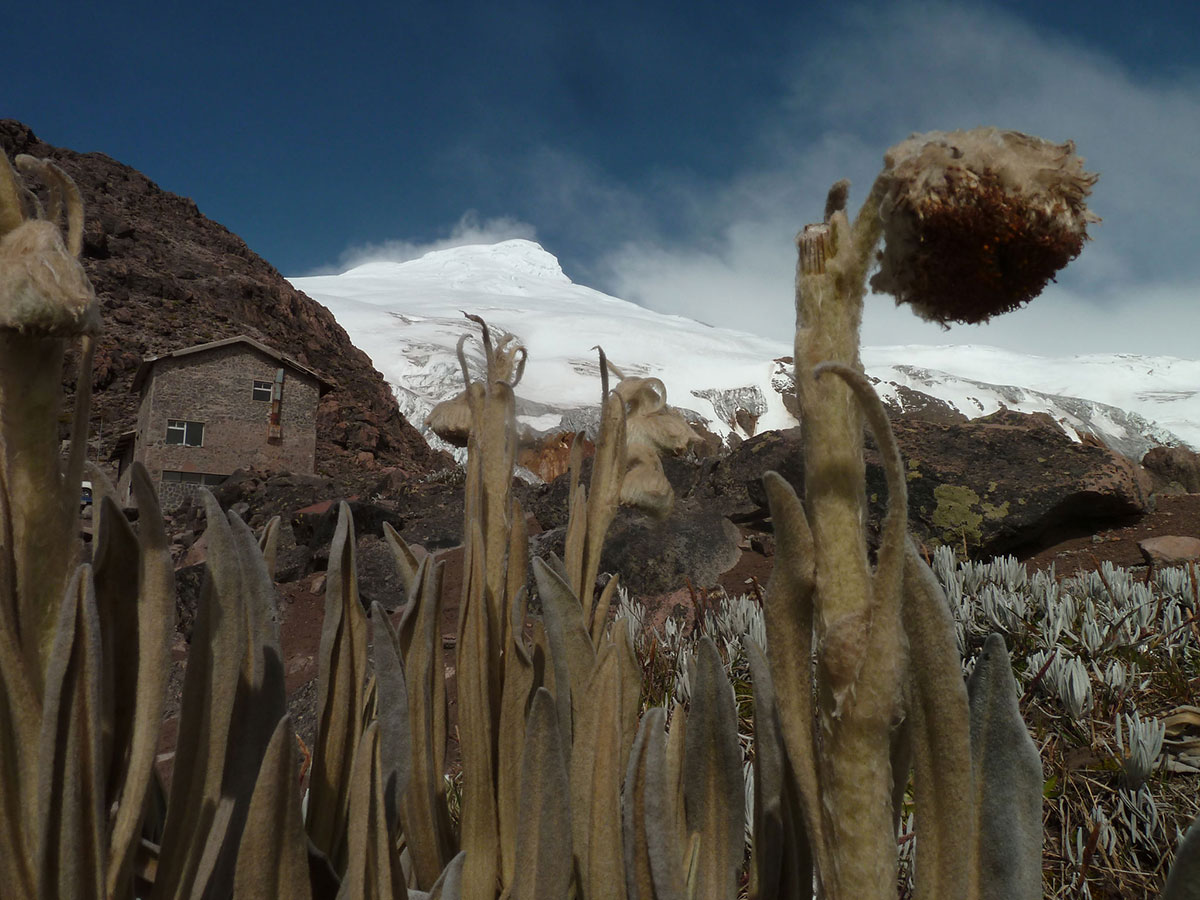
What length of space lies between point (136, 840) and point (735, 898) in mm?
621

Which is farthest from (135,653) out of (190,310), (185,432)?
(190,310)

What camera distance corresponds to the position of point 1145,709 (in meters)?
2.29

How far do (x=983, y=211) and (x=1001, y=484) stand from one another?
4.81 metres

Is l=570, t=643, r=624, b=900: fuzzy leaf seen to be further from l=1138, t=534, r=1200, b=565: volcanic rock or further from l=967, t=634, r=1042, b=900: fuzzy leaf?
l=1138, t=534, r=1200, b=565: volcanic rock

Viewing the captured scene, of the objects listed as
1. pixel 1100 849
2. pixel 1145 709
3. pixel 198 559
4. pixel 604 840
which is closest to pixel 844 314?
pixel 604 840

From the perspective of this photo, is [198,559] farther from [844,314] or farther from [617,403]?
[844,314]

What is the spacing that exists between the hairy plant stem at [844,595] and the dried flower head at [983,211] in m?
0.03

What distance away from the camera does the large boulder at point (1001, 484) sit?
4.59 m

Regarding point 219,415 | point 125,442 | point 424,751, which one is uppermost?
point 219,415

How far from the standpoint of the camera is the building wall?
1700 centimetres

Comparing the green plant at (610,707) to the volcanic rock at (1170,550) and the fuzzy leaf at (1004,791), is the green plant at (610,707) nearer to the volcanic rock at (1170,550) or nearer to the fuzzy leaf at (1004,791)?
the fuzzy leaf at (1004,791)

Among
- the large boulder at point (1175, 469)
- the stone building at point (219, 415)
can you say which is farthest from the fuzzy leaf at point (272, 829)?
the stone building at point (219, 415)

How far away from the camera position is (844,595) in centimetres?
59

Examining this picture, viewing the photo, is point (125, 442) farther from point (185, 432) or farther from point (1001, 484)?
point (1001, 484)
